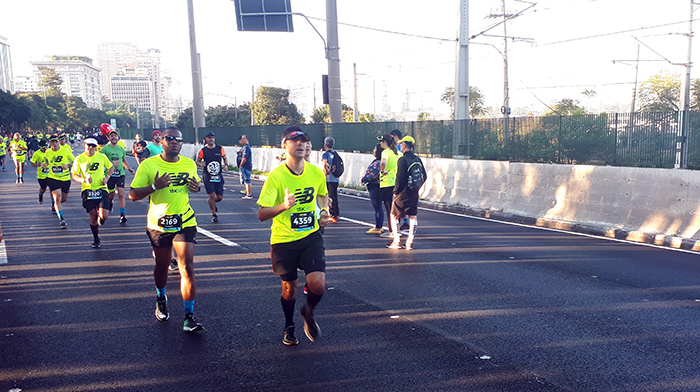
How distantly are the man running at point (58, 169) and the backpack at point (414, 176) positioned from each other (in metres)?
7.12

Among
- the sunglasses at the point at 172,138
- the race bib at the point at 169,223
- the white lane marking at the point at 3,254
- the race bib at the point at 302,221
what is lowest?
the white lane marking at the point at 3,254

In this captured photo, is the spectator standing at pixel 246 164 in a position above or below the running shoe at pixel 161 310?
above

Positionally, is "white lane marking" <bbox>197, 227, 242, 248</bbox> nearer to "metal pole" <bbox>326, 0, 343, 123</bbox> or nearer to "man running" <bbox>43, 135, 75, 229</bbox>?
"man running" <bbox>43, 135, 75, 229</bbox>

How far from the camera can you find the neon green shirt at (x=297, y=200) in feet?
16.5

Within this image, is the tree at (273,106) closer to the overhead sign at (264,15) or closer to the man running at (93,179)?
the overhead sign at (264,15)

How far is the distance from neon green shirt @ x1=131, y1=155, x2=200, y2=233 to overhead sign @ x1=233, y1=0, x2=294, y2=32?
1502 cm

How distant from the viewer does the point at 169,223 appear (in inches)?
227

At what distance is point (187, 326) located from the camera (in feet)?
18.6

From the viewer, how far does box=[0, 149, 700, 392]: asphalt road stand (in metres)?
4.64

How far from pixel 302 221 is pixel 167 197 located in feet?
4.95

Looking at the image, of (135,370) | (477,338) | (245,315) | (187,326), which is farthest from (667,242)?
(135,370)

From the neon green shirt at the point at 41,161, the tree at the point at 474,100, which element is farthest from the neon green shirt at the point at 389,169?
the tree at the point at 474,100

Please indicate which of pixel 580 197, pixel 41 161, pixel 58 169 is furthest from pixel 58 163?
pixel 580 197

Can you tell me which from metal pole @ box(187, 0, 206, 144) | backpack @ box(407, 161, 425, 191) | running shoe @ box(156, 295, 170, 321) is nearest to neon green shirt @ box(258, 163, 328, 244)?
running shoe @ box(156, 295, 170, 321)
